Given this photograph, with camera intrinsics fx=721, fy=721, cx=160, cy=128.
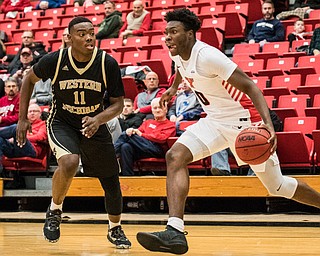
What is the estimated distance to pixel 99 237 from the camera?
18.6 ft

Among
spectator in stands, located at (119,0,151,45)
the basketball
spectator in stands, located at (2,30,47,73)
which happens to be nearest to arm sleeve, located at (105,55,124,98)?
the basketball

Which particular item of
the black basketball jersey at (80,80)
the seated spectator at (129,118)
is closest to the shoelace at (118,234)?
the black basketball jersey at (80,80)

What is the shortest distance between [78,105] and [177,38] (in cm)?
90

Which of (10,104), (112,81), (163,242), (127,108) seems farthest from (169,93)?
(10,104)

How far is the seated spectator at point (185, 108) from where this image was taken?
8500mm

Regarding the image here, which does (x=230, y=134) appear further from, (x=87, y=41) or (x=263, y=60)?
(x=263, y=60)

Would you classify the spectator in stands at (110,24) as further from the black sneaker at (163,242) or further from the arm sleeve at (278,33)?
the black sneaker at (163,242)

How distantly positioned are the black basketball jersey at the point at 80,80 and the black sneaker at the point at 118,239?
775 millimetres

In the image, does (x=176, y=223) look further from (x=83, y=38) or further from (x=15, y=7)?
(x=15, y=7)

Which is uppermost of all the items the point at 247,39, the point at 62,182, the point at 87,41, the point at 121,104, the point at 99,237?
the point at 247,39

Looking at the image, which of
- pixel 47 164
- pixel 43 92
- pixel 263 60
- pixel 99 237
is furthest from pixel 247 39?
pixel 99 237

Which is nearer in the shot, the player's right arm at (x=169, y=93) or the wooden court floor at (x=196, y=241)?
the wooden court floor at (x=196, y=241)

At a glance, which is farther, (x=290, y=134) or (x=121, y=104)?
(x=290, y=134)

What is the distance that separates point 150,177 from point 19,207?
1.98 meters
